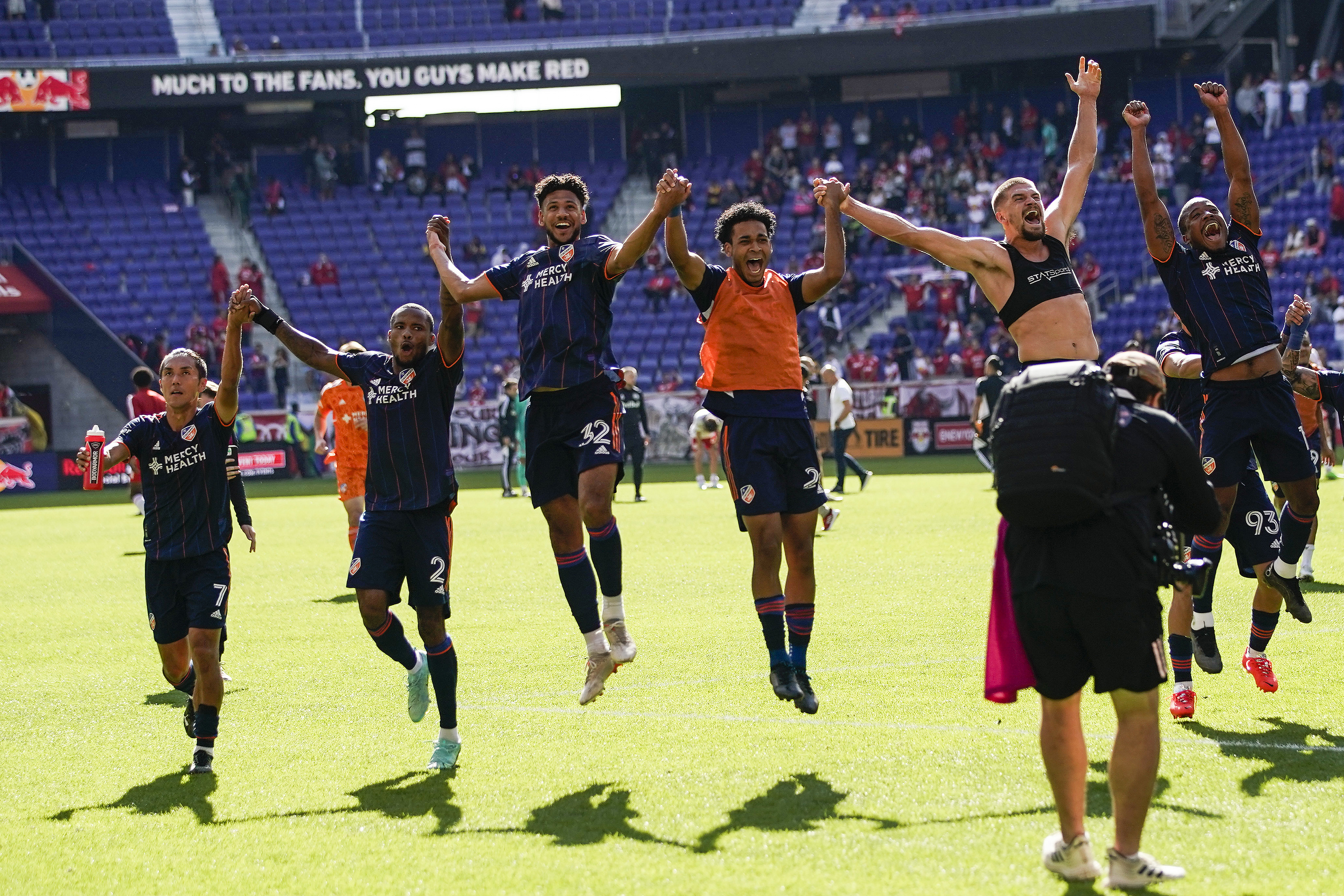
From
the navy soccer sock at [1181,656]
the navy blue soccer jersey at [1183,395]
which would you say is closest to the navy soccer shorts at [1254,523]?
the navy blue soccer jersey at [1183,395]

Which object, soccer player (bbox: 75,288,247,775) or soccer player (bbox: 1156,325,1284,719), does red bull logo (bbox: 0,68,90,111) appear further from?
soccer player (bbox: 1156,325,1284,719)

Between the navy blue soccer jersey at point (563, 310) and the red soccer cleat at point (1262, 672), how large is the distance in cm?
378

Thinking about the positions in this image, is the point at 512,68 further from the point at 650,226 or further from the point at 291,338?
the point at 650,226

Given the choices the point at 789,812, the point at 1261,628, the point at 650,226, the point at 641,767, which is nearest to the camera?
the point at 789,812

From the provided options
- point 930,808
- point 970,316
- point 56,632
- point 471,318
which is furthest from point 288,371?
point 930,808

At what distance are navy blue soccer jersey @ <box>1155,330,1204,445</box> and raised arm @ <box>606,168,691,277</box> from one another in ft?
11.4

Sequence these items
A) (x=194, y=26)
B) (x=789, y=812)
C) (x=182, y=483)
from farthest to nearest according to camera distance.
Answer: (x=194, y=26) → (x=182, y=483) → (x=789, y=812)

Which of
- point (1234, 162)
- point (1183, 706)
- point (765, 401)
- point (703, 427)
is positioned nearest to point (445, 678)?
point (765, 401)

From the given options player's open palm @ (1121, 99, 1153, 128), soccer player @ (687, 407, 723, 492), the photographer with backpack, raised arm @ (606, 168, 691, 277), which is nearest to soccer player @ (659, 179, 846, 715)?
raised arm @ (606, 168, 691, 277)

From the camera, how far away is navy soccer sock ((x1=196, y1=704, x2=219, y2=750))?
22.2ft

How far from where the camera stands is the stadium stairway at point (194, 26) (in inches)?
1681

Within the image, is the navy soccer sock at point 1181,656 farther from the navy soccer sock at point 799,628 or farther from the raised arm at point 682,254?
the raised arm at point 682,254

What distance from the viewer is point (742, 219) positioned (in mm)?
7543

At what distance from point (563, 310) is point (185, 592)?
2.42 meters
